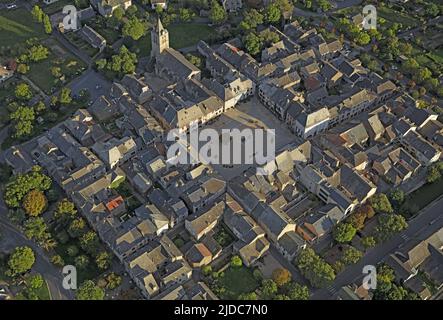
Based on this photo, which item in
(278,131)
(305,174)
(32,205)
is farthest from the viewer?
(278,131)

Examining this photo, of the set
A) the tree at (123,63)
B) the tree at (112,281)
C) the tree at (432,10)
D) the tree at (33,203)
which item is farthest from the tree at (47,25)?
the tree at (432,10)

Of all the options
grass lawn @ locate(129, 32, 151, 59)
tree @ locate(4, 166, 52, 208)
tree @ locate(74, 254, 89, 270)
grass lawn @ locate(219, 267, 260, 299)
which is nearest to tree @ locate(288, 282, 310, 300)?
grass lawn @ locate(219, 267, 260, 299)

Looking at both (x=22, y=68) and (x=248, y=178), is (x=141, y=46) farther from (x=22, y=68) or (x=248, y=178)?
(x=248, y=178)

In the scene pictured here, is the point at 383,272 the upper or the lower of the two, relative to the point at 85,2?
lower

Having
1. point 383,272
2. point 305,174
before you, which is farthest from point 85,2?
point 383,272

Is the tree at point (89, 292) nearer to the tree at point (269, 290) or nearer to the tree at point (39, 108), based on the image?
the tree at point (269, 290)

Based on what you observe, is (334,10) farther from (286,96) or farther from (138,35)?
(138,35)
